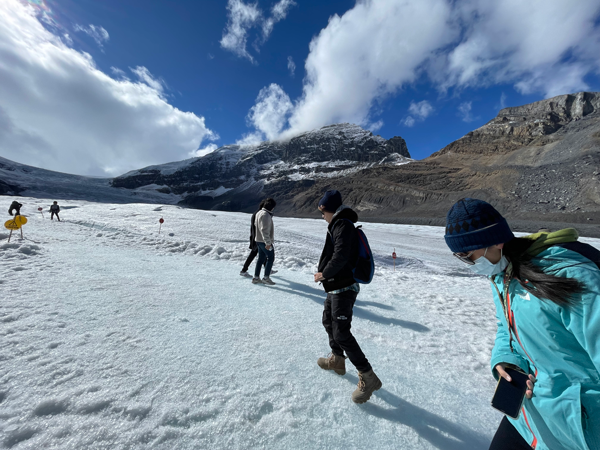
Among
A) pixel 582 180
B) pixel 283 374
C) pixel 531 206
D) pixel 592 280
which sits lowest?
pixel 283 374

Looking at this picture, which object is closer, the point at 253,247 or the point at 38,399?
the point at 38,399

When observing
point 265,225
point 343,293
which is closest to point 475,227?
point 343,293

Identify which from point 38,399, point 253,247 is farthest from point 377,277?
point 38,399

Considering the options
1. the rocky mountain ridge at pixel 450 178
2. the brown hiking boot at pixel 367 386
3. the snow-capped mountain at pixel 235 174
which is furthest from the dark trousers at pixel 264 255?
the snow-capped mountain at pixel 235 174

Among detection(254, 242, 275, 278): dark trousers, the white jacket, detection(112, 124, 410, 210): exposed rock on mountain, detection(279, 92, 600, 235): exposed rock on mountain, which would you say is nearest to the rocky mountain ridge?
detection(279, 92, 600, 235): exposed rock on mountain

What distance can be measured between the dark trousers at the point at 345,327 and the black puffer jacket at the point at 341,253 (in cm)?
12

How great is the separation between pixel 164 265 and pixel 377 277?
224 inches

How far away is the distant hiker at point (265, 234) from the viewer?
5.19 meters

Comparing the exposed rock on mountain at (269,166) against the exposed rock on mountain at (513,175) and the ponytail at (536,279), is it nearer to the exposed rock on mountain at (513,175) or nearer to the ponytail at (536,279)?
the exposed rock on mountain at (513,175)

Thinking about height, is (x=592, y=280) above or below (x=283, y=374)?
above

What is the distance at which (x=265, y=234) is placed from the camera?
5.20 meters

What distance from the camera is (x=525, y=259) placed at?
4.17ft

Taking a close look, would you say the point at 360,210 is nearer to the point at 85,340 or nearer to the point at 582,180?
the point at 582,180

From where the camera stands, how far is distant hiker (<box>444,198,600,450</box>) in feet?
3.34
